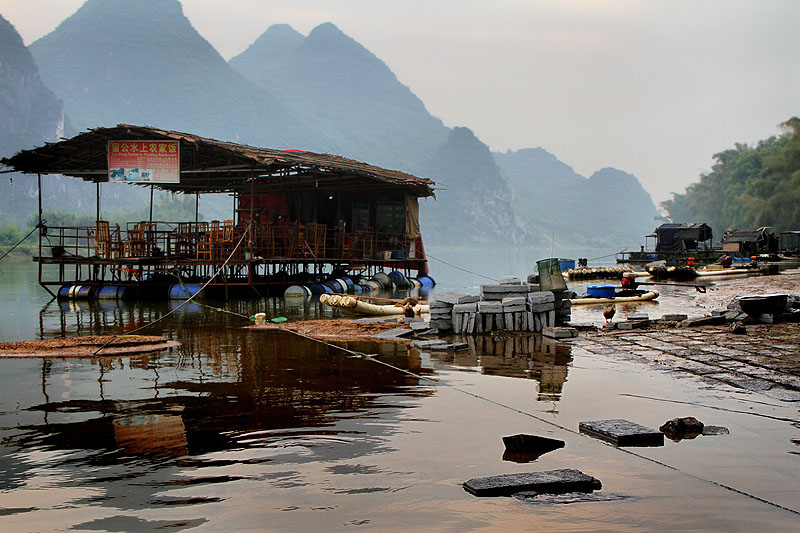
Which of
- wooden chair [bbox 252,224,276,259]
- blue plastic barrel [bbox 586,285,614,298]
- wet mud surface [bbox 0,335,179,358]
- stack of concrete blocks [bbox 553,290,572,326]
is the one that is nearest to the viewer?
wet mud surface [bbox 0,335,179,358]

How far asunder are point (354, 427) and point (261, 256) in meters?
18.9

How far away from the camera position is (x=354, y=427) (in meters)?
6.78

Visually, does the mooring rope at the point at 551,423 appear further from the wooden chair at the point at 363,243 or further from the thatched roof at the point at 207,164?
the wooden chair at the point at 363,243

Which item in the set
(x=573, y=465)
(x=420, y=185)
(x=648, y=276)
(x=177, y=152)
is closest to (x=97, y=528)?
(x=573, y=465)

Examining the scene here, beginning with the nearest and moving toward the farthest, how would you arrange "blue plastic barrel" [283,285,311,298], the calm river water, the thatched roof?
the calm river water
the thatched roof
"blue plastic barrel" [283,285,311,298]

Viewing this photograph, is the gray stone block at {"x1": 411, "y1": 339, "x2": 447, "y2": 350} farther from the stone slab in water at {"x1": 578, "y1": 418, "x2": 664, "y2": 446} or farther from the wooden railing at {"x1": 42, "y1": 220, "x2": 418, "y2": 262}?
the wooden railing at {"x1": 42, "y1": 220, "x2": 418, "y2": 262}

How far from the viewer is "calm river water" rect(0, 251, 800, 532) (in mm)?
4613

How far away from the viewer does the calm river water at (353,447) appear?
182 inches

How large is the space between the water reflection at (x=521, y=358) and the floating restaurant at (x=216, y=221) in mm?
12131

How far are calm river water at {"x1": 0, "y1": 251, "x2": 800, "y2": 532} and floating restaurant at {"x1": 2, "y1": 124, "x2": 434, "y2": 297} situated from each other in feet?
44.7

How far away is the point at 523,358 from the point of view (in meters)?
11.1

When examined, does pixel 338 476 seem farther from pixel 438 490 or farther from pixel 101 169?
pixel 101 169

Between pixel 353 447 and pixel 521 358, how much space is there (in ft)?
17.8

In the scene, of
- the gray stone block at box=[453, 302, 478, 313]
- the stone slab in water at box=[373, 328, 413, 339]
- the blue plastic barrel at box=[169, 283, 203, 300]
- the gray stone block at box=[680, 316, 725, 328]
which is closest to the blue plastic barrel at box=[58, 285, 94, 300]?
the blue plastic barrel at box=[169, 283, 203, 300]
